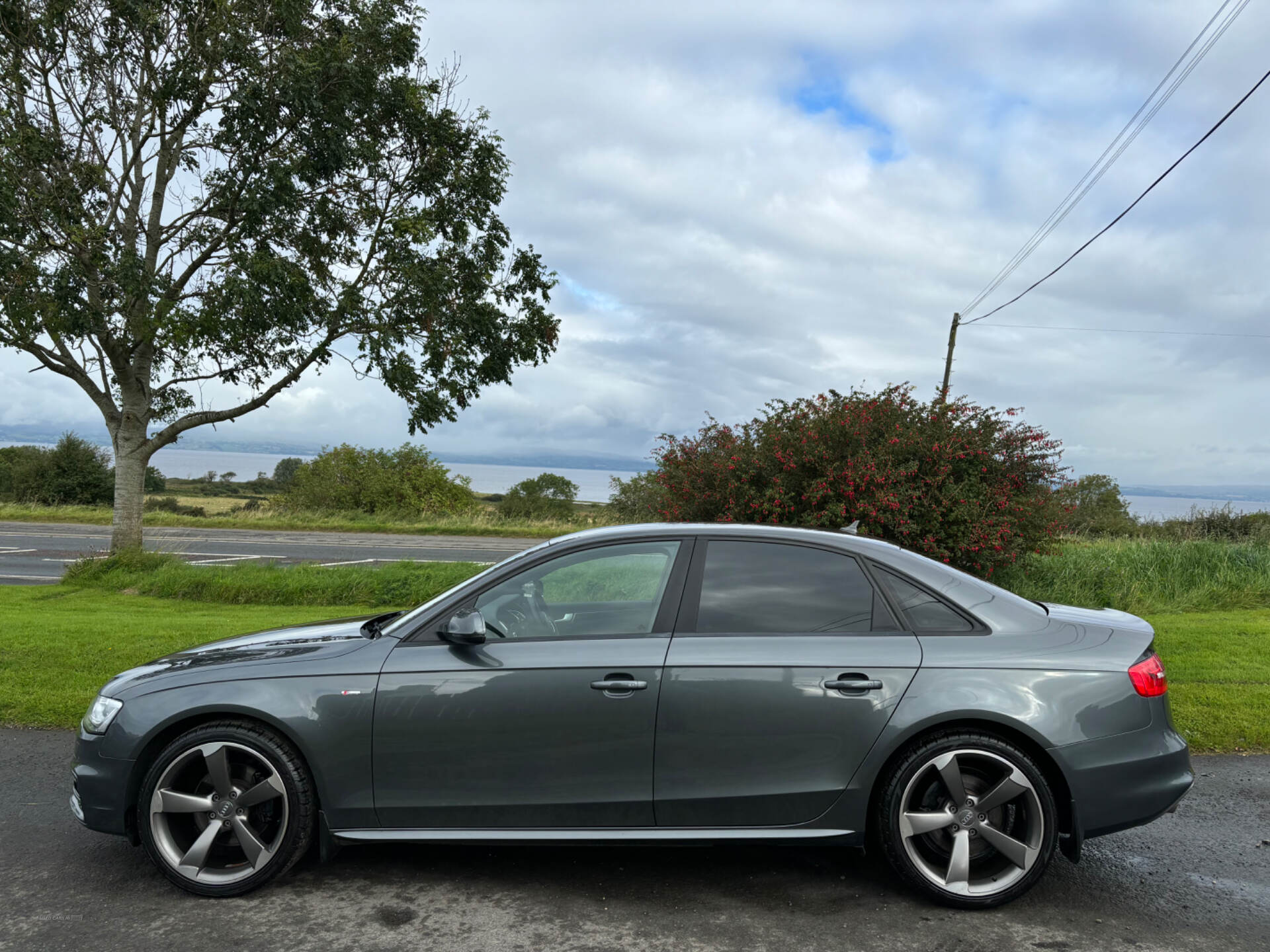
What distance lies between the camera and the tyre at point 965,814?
3.57 m

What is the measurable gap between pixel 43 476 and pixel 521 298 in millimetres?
33958

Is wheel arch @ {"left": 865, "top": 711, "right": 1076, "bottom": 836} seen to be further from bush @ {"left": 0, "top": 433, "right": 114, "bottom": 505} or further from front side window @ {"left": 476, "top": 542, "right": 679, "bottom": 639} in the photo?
bush @ {"left": 0, "top": 433, "right": 114, "bottom": 505}

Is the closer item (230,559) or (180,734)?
(180,734)

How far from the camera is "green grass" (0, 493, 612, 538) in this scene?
28203 millimetres

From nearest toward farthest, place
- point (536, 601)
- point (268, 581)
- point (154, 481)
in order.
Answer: point (536, 601)
point (268, 581)
point (154, 481)

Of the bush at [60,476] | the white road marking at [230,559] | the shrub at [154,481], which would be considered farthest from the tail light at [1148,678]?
the shrub at [154,481]

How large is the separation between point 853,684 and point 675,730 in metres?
0.73

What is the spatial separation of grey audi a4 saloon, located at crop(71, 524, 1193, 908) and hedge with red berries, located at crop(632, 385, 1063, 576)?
7.07m

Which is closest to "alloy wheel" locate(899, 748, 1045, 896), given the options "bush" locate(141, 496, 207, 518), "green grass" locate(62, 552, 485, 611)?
"green grass" locate(62, 552, 485, 611)

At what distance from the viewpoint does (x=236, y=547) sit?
21.6 m

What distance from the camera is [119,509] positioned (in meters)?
14.5

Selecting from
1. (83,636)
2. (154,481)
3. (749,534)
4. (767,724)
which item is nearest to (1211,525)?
(749,534)

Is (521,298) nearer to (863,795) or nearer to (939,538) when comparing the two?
(939,538)

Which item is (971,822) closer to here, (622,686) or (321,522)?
(622,686)
